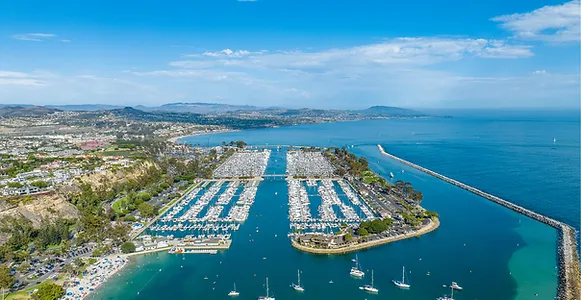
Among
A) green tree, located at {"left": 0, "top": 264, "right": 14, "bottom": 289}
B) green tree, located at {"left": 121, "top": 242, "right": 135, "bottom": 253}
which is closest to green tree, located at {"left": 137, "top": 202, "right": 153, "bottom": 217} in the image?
green tree, located at {"left": 121, "top": 242, "right": 135, "bottom": 253}

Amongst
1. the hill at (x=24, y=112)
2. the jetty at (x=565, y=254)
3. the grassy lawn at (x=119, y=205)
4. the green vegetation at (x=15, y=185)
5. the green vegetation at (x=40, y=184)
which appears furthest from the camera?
the hill at (x=24, y=112)

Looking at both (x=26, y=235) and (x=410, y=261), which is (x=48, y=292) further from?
(x=410, y=261)

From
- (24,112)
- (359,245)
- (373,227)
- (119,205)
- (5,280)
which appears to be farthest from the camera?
(24,112)

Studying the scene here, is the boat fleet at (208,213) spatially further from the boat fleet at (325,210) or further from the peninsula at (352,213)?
the peninsula at (352,213)

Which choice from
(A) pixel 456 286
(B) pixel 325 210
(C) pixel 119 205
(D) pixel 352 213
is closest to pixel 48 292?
(C) pixel 119 205

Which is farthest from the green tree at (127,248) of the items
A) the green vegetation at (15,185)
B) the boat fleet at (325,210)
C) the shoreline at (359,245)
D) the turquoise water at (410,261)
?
the green vegetation at (15,185)

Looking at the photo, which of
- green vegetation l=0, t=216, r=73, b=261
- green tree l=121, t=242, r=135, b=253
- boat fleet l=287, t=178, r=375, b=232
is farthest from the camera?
boat fleet l=287, t=178, r=375, b=232

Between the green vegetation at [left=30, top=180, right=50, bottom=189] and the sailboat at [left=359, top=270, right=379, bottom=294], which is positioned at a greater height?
the green vegetation at [left=30, top=180, right=50, bottom=189]

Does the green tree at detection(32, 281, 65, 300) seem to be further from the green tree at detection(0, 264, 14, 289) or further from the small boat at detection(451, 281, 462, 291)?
the small boat at detection(451, 281, 462, 291)

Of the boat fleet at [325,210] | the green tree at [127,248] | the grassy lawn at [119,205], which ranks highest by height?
the boat fleet at [325,210]
